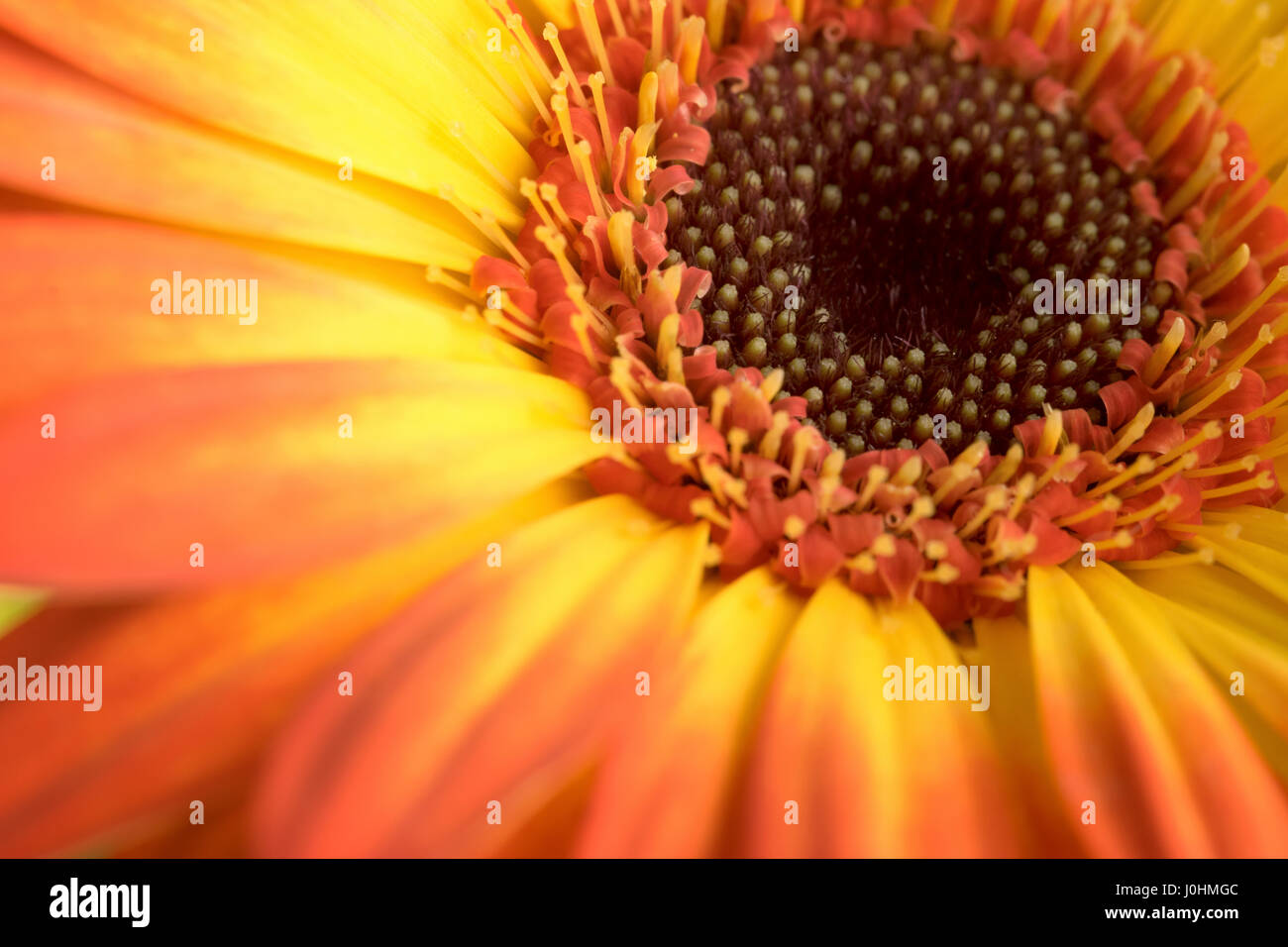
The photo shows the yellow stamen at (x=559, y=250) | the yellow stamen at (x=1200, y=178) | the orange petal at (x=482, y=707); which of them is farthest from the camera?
the yellow stamen at (x=1200, y=178)

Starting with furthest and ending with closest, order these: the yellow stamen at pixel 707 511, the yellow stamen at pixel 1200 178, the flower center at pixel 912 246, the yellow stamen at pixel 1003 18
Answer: the yellow stamen at pixel 1003 18 < the yellow stamen at pixel 1200 178 < the flower center at pixel 912 246 < the yellow stamen at pixel 707 511

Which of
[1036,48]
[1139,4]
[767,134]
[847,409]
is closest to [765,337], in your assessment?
[847,409]

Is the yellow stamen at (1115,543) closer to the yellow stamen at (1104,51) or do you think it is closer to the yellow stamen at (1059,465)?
the yellow stamen at (1059,465)

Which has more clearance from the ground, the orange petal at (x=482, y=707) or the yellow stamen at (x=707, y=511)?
the yellow stamen at (x=707, y=511)

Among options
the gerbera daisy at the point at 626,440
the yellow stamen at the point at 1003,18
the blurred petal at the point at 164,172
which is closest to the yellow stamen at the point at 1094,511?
the gerbera daisy at the point at 626,440

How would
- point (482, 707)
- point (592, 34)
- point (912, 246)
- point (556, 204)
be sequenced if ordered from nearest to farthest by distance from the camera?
1. point (482, 707)
2. point (556, 204)
3. point (592, 34)
4. point (912, 246)

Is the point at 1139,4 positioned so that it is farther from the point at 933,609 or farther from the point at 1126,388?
the point at 933,609

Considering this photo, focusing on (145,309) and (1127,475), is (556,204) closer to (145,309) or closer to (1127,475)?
(145,309)
